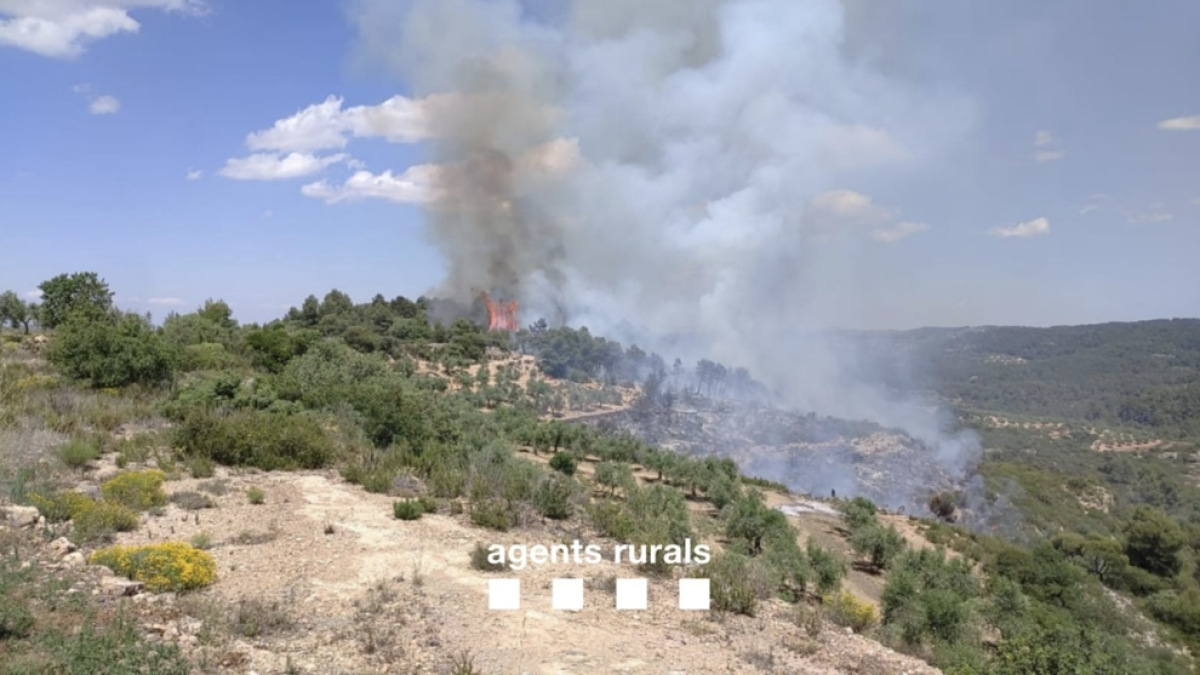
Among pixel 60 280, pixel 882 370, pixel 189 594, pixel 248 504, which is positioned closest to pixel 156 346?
pixel 248 504

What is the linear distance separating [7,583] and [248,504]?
14.7 ft

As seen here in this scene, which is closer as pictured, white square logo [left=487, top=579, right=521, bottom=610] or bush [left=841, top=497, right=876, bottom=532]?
white square logo [left=487, top=579, right=521, bottom=610]

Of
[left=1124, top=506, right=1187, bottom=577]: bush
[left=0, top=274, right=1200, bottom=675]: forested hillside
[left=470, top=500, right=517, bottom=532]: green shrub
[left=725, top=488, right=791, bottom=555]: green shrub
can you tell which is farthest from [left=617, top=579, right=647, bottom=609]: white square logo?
[left=1124, top=506, right=1187, bottom=577]: bush

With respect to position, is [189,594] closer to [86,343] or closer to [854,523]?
[86,343]

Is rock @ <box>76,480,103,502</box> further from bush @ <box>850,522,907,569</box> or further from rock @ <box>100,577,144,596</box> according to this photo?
bush @ <box>850,522,907,569</box>

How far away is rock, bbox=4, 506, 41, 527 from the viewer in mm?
7906

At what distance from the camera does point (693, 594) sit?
26.8 feet

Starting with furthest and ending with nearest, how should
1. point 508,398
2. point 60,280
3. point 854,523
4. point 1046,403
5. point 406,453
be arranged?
point 1046,403 → point 508,398 → point 60,280 → point 854,523 → point 406,453

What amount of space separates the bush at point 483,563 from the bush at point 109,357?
14.1 metres

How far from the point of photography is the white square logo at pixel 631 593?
7824mm

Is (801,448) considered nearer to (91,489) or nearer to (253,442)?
(253,442)

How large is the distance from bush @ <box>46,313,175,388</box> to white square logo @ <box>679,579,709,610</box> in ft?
53.6

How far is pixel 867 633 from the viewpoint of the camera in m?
8.69

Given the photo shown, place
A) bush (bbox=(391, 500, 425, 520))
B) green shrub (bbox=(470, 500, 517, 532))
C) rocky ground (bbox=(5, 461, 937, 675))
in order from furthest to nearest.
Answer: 1. green shrub (bbox=(470, 500, 517, 532))
2. bush (bbox=(391, 500, 425, 520))
3. rocky ground (bbox=(5, 461, 937, 675))
